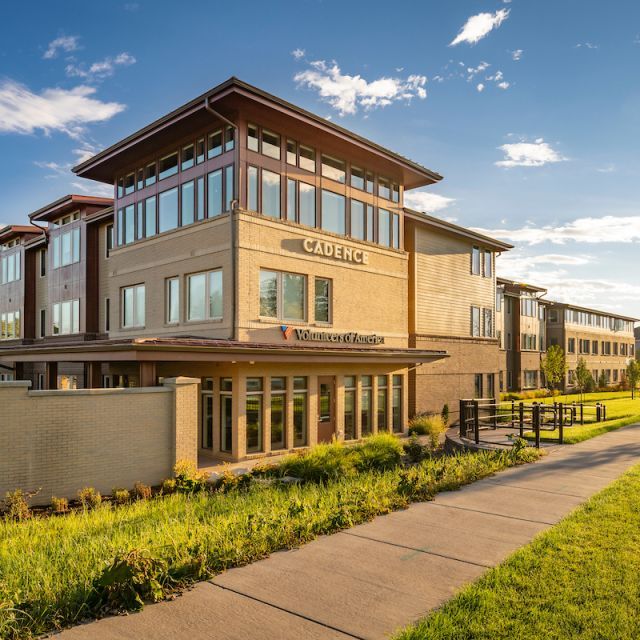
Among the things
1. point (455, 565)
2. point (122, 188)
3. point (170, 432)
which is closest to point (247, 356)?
point (170, 432)

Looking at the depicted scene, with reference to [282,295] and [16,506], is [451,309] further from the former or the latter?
[16,506]

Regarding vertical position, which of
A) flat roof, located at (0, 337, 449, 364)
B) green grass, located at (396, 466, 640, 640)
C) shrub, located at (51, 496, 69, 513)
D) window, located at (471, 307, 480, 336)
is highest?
window, located at (471, 307, 480, 336)

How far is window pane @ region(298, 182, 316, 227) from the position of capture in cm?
2234

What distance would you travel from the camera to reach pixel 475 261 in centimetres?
3403

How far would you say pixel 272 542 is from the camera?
8.93 metres

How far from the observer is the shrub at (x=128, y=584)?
6797 millimetres

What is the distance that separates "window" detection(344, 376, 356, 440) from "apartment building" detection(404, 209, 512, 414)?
5705mm

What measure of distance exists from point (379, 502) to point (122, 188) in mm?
20045

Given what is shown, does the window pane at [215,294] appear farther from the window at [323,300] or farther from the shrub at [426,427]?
the shrub at [426,427]

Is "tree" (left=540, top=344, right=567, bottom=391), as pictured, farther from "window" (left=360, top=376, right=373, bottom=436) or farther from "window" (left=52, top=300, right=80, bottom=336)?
"window" (left=52, top=300, right=80, bottom=336)

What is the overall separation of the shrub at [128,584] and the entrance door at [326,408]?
15.1 metres

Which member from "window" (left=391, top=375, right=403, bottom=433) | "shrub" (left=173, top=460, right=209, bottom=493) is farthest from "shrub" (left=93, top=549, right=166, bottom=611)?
"window" (left=391, top=375, right=403, bottom=433)

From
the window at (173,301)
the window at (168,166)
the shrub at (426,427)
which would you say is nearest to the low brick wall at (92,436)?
the window at (173,301)

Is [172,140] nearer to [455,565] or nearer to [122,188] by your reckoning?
[122,188]
